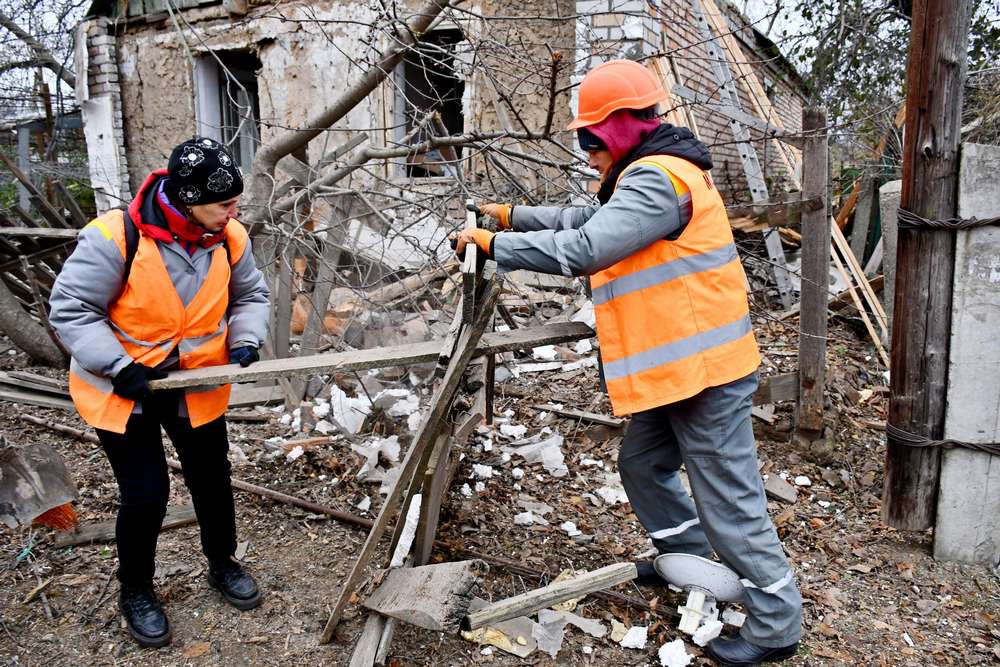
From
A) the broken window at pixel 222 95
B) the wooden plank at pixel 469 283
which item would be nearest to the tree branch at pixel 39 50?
the broken window at pixel 222 95

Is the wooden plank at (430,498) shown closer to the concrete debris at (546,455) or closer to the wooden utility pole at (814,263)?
the concrete debris at (546,455)

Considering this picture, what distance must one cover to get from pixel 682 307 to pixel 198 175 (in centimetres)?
171

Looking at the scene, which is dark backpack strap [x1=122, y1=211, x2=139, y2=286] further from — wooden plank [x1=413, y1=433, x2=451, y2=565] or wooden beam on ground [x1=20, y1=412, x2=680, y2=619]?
wooden beam on ground [x1=20, y1=412, x2=680, y2=619]

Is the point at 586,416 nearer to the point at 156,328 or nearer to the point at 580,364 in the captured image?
the point at 580,364

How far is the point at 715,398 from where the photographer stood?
2.38m

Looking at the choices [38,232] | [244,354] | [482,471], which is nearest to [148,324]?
[244,354]

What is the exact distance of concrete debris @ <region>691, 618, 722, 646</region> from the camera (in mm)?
2605

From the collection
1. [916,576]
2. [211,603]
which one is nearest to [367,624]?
[211,603]

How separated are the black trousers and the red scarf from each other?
22.4 inches

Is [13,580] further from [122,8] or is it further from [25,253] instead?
[122,8]

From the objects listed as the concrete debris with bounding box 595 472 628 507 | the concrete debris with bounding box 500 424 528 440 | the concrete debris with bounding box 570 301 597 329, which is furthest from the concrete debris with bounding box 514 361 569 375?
the concrete debris with bounding box 595 472 628 507

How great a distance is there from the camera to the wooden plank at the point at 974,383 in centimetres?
298

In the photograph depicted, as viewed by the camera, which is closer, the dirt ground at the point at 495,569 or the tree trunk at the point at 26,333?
the dirt ground at the point at 495,569

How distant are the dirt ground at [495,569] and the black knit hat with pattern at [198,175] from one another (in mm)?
1720
